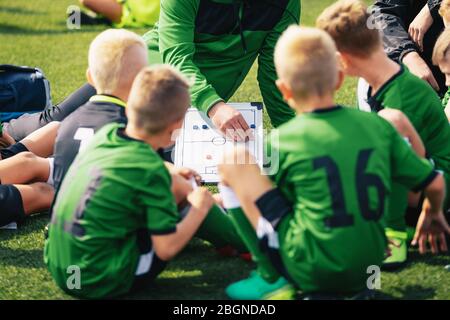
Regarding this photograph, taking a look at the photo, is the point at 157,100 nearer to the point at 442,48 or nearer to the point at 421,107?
the point at 421,107

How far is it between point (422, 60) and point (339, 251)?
1876 mm

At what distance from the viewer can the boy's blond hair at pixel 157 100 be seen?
2605mm

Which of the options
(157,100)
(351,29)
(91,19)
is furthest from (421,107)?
(91,19)

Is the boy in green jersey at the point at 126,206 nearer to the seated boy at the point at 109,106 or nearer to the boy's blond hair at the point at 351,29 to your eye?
the seated boy at the point at 109,106

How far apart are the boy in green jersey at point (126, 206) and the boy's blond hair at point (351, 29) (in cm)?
62

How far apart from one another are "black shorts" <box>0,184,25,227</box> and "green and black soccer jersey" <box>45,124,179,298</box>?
2.12 feet

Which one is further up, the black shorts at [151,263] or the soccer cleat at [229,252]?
the black shorts at [151,263]

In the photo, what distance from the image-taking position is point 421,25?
426cm

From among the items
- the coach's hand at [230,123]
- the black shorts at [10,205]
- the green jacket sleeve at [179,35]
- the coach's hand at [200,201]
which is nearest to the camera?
the coach's hand at [200,201]

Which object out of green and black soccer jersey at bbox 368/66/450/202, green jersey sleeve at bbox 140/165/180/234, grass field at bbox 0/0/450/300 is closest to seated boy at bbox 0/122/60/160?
grass field at bbox 0/0/450/300

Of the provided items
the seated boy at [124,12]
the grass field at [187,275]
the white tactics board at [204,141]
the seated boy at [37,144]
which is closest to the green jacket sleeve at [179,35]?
the white tactics board at [204,141]

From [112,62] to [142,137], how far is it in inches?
19.3
